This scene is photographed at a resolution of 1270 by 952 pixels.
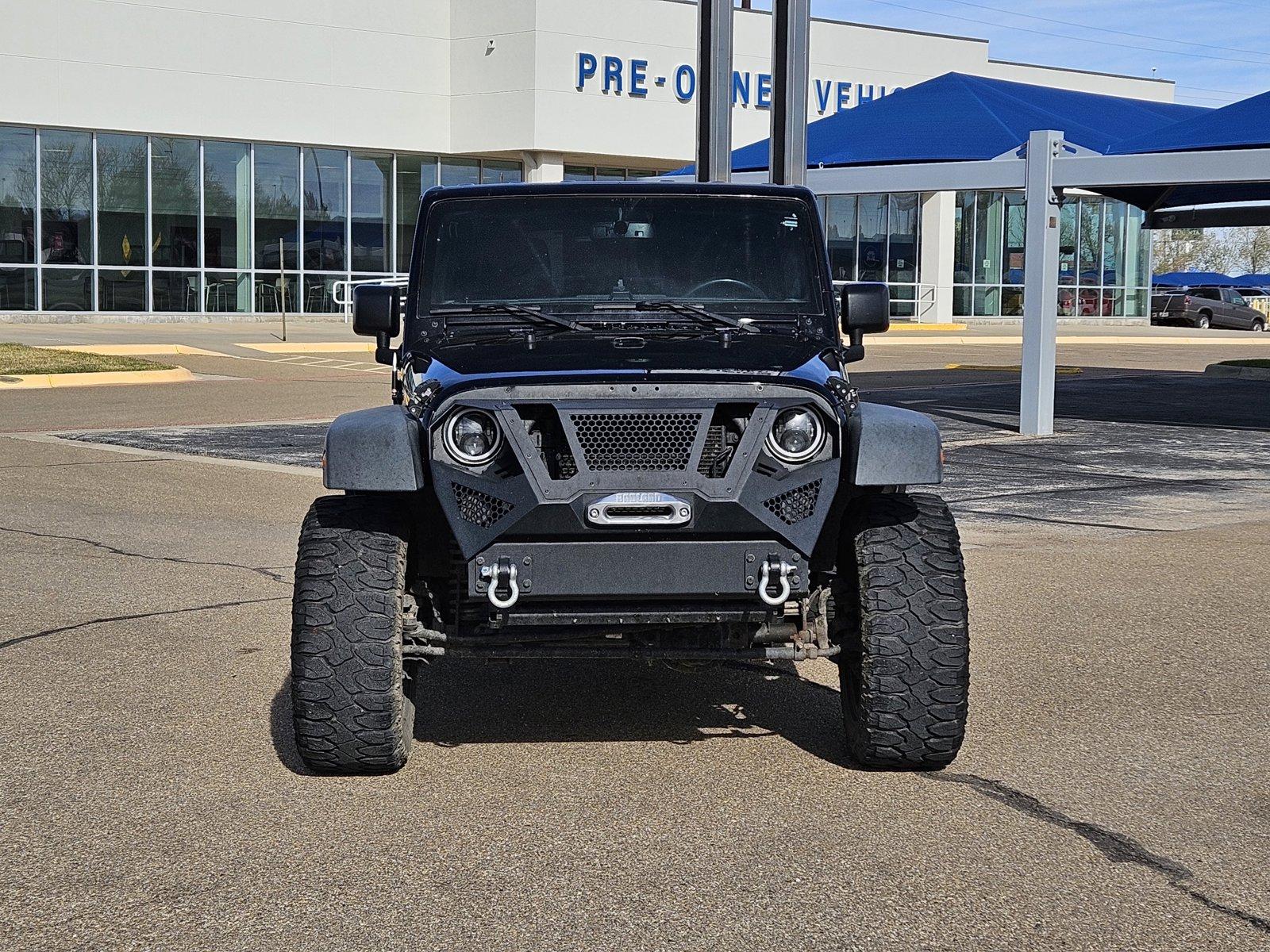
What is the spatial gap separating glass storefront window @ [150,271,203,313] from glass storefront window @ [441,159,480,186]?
26.7 feet

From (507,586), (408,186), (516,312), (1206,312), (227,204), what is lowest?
(507,586)

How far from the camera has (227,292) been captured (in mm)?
42062

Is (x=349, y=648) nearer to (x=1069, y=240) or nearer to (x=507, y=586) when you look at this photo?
(x=507, y=586)

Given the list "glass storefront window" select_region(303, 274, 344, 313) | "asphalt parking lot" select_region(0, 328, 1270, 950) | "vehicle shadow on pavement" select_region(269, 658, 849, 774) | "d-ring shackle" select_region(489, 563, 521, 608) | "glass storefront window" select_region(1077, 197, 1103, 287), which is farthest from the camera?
"glass storefront window" select_region(1077, 197, 1103, 287)

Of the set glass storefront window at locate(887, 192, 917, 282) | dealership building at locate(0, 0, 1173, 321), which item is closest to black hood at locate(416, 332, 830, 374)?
dealership building at locate(0, 0, 1173, 321)

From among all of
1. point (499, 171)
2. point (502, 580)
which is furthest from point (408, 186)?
point (502, 580)

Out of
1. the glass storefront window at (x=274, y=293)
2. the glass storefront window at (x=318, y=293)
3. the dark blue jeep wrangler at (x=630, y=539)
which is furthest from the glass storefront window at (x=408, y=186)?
the dark blue jeep wrangler at (x=630, y=539)

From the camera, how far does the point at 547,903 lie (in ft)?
13.9

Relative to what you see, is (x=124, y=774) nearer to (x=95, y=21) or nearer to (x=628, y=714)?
(x=628, y=714)

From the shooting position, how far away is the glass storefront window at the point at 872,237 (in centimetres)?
5028

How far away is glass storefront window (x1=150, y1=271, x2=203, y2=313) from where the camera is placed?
134 feet

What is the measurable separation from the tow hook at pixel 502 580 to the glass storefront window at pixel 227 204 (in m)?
38.2

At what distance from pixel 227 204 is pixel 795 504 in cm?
3886

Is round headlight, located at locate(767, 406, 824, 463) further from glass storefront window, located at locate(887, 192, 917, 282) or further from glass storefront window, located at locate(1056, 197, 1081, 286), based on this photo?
glass storefront window, located at locate(1056, 197, 1081, 286)
